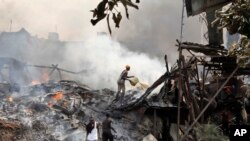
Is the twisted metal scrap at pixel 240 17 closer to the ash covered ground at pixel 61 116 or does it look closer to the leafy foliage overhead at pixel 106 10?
the leafy foliage overhead at pixel 106 10

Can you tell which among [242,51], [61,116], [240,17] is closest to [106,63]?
[61,116]

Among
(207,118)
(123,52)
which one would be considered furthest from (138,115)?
Answer: (123,52)

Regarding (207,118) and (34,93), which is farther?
(34,93)

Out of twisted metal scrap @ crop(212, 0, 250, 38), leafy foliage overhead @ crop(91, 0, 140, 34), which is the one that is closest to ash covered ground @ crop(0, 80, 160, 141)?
twisted metal scrap @ crop(212, 0, 250, 38)

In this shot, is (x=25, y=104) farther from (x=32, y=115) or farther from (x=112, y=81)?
(x=112, y=81)

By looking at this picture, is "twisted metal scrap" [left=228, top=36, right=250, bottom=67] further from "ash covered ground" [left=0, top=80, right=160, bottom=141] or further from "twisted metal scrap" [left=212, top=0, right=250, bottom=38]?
"ash covered ground" [left=0, top=80, right=160, bottom=141]

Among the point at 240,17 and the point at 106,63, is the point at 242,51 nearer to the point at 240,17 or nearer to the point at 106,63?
the point at 240,17

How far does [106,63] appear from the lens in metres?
31.3

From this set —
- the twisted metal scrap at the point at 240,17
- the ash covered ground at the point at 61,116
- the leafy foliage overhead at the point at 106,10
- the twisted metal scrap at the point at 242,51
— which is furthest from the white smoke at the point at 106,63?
the leafy foliage overhead at the point at 106,10

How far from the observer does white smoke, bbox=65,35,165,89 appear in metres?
30.1

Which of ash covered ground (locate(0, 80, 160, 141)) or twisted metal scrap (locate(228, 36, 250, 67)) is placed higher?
twisted metal scrap (locate(228, 36, 250, 67))

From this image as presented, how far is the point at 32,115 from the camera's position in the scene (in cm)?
1617

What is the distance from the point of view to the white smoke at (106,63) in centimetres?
3006

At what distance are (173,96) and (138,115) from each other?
1.62 m
